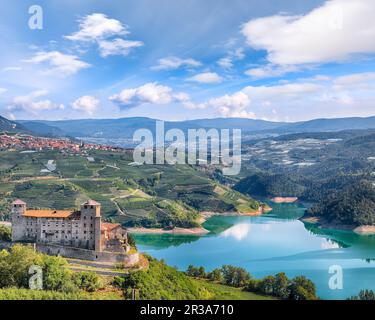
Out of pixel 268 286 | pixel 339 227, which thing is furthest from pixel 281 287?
pixel 339 227

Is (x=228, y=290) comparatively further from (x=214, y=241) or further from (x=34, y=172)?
(x=34, y=172)

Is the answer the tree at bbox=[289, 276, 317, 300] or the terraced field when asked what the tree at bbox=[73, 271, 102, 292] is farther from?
the terraced field

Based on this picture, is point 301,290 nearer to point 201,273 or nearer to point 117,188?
point 201,273

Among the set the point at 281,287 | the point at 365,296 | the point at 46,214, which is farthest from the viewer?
the point at 281,287

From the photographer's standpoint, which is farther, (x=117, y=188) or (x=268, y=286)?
(x=117, y=188)

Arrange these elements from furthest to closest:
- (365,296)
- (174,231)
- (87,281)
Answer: (174,231), (365,296), (87,281)
